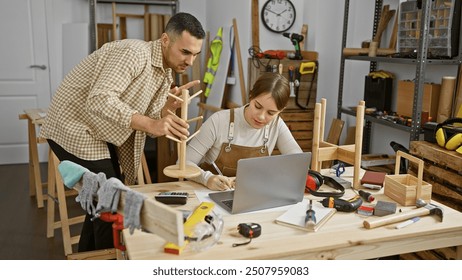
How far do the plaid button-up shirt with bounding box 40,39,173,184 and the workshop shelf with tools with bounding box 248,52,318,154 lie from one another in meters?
1.70

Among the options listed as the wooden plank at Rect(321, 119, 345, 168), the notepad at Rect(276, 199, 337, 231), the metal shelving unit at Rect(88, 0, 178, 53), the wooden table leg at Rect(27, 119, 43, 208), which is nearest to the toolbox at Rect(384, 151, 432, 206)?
the notepad at Rect(276, 199, 337, 231)

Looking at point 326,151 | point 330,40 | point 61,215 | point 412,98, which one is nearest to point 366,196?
point 326,151

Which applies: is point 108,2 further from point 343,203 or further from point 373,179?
point 343,203

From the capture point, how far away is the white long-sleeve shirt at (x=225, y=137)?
2.16 meters

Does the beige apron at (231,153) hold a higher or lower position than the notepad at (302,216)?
higher

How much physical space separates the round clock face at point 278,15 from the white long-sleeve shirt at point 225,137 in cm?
202

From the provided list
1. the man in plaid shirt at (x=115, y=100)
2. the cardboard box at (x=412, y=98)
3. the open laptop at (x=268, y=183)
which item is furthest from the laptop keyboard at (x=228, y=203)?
the cardboard box at (x=412, y=98)

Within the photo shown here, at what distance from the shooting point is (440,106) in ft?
9.34

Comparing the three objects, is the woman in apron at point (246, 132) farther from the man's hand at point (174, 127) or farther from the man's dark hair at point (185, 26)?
the man's hand at point (174, 127)

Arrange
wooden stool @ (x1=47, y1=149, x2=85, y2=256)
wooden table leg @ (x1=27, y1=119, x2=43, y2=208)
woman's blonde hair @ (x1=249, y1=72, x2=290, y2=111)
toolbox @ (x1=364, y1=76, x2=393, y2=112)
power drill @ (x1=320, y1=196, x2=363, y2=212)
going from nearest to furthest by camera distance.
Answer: power drill @ (x1=320, y1=196, x2=363, y2=212) → woman's blonde hair @ (x1=249, y1=72, x2=290, y2=111) → wooden stool @ (x1=47, y1=149, x2=85, y2=256) → toolbox @ (x1=364, y1=76, x2=393, y2=112) → wooden table leg @ (x1=27, y1=119, x2=43, y2=208)

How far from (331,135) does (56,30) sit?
3.09 m

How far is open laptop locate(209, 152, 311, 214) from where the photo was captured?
59.2 inches

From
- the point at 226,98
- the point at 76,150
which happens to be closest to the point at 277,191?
the point at 76,150

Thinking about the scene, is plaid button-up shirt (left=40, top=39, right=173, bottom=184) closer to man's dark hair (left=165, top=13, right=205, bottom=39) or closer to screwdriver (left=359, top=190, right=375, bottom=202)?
man's dark hair (left=165, top=13, right=205, bottom=39)
